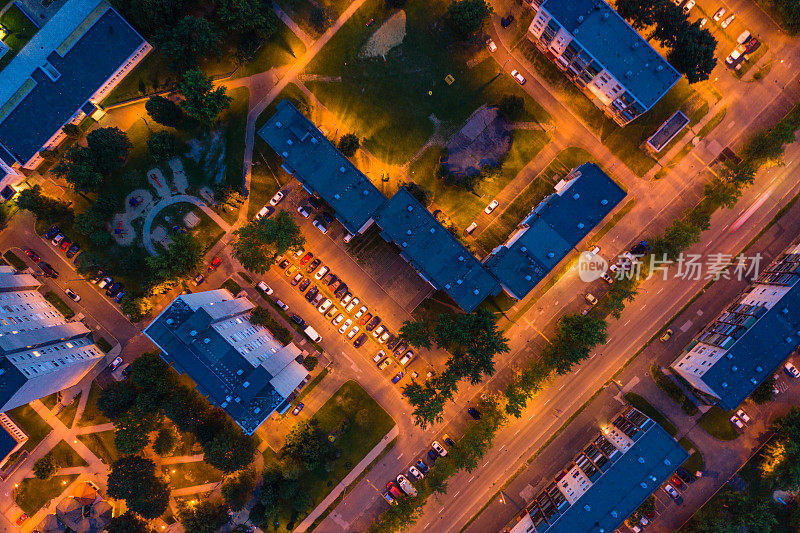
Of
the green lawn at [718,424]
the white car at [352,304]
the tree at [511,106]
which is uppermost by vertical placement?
the tree at [511,106]

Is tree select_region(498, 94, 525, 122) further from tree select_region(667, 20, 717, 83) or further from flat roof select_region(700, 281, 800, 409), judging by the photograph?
flat roof select_region(700, 281, 800, 409)

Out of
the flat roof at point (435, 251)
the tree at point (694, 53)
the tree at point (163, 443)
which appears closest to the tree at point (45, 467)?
the tree at point (163, 443)

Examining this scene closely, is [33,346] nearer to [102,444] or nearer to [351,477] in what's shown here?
[102,444]

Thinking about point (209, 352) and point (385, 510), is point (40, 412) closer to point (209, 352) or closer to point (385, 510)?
point (209, 352)

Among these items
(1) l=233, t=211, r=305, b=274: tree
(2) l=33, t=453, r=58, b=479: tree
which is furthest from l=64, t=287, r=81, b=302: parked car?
(1) l=233, t=211, r=305, b=274: tree

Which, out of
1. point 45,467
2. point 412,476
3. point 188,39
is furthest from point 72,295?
point 412,476

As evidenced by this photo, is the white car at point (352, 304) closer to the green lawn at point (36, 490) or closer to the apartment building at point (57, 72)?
the apartment building at point (57, 72)

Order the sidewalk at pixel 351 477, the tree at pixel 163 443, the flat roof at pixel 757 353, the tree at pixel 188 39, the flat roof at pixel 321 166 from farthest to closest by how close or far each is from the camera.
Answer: the sidewalk at pixel 351 477 → the tree at pixel 163 443 → the tree at pixel 188 39 → the flat roof at pixel 321 166 → the flat roof at pixel 757 353
